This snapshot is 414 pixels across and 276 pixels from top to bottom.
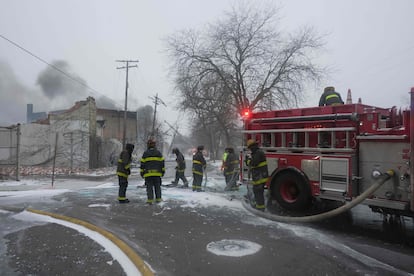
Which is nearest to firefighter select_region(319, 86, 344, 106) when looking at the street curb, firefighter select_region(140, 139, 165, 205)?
firefighter select_region(140, 139, 165, 205)

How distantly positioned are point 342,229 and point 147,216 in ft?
12.0

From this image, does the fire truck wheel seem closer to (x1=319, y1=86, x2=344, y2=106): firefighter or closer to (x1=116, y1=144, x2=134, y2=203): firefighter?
(x1=319, y1=86, x2=344, y2=106): firefighter

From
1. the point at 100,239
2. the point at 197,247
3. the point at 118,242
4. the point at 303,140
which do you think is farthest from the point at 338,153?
the point at 100,239

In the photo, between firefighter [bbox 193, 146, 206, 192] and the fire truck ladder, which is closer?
the fire truck ladder

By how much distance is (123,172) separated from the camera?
28.0 ft

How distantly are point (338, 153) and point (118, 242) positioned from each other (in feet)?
13.3

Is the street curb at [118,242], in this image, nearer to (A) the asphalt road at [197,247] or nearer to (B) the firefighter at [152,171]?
(A) the asphalt road at [197,247]

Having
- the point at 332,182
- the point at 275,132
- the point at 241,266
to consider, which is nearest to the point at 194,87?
the point at 275,132

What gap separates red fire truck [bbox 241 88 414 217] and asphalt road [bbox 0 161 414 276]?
0.75 metres

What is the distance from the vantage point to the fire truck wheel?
693 cm

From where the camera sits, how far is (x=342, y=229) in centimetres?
624

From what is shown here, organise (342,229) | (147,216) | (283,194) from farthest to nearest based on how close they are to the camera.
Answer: (283,194), (147,216), (342,229)

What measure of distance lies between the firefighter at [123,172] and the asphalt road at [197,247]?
3.30ft

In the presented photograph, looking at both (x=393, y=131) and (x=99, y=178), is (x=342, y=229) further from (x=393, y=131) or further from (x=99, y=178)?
(x=99, y=178)
